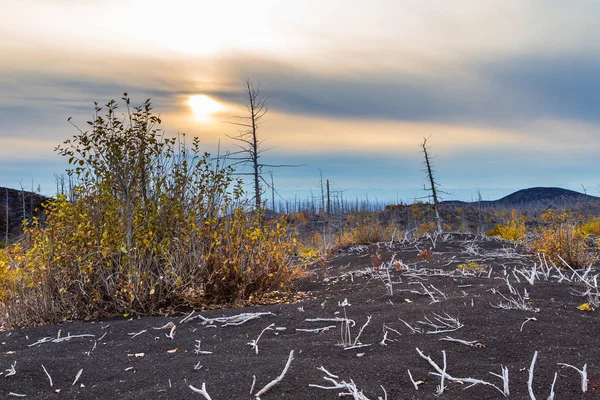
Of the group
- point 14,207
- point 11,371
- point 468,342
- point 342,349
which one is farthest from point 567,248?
point 14,207

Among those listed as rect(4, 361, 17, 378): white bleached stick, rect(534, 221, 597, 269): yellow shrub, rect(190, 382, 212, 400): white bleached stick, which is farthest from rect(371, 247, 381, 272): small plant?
rect(4, 361, 17, 378): white bleached stick

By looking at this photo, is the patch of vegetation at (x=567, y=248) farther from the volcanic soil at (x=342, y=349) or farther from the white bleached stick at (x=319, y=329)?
the white bleached stick at (x=319, y=329)

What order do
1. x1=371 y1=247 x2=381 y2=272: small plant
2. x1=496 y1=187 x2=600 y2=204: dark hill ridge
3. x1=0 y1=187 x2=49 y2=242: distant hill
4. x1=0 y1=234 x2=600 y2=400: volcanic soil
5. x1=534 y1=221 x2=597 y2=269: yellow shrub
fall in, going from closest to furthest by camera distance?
x1=0 y1=234 x2=600 y2=400: volcanic soil < x1=371 y1=247 x2=381 y2=272: small plant < x1=534 y1=221 x2=597 y2=269: yellow shrub < x1=0 y1=187 x2=49 y2=242: distant hill < x1=496 y1=187 x2=600 y2=204: dark hill ridge

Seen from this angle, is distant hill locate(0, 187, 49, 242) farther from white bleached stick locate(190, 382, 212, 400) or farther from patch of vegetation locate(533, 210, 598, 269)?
white bleached stick locate(190, 382, 212, 400)

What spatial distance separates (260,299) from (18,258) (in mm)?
3652

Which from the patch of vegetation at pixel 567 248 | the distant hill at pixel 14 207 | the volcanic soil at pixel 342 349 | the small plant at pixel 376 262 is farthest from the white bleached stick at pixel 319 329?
the distant hill at pixel 14 207

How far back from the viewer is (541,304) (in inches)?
231

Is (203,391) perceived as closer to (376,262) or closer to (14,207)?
(376,262)

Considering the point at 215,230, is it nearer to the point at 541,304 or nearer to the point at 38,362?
the point at 38,362

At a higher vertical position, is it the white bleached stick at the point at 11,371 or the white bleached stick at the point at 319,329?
the white bleached stick at the point at 319,329

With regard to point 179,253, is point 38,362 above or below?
below

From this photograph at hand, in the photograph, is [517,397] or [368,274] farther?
[368,274]

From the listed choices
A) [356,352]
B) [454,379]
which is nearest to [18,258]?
[356,352]

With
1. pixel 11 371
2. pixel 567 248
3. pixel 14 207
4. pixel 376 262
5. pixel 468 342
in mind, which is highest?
pixel 14 207
